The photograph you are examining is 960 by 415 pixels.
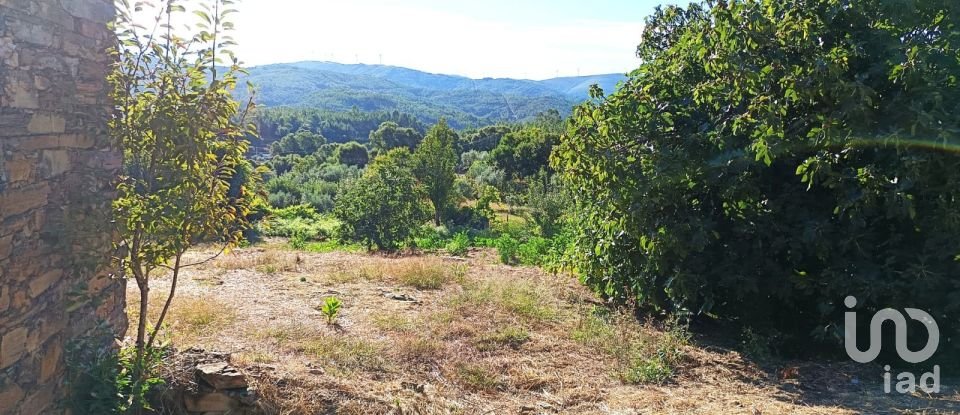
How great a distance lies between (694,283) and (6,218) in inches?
215

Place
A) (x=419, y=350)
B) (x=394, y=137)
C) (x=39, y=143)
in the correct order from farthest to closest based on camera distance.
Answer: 1. (x=394, y=137)
2. (x=419, y=350)
3. (x=39, y=143)

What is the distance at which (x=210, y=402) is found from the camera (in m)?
3.97

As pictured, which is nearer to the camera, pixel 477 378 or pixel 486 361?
pixel 477 378

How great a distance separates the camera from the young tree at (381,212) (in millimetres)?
13969

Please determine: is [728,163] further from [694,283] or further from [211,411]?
[211,411]

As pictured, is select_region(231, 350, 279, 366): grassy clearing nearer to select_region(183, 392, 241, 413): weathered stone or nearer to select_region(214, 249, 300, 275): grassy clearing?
select_region(183, 392, 241, 413): weathered stone

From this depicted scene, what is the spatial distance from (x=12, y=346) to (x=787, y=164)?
20.9 feet

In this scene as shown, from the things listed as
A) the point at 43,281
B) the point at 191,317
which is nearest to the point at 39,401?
the point at 43,281

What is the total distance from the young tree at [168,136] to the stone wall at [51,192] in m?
0.14

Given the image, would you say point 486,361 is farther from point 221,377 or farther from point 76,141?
point 76,141

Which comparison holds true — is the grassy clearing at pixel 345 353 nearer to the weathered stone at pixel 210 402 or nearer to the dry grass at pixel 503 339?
the weathered stone at pixel 210 402

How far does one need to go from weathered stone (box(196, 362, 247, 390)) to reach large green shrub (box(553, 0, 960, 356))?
382 centimetres

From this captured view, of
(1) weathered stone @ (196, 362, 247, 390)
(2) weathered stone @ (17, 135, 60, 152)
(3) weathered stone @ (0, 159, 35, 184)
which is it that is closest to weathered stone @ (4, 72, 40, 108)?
(2) weathered stone @ (17, 135, 60, 152)

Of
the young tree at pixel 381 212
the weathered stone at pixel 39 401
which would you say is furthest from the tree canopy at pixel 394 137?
the weathered stone at pixel 39 401
